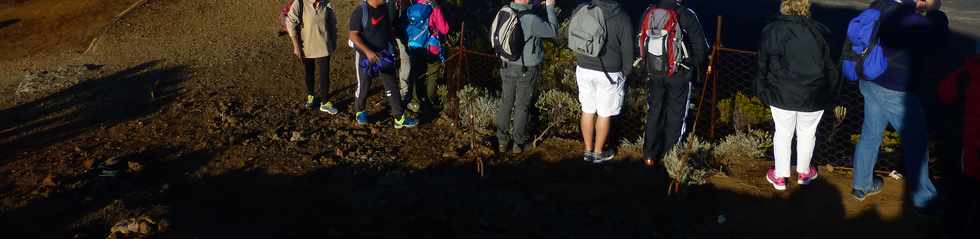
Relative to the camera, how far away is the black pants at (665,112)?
6250 millimetres

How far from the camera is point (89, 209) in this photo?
6152 mm

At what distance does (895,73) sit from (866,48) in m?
0.25

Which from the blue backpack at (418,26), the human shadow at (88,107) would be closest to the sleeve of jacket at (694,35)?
the blue backpack at (418,26)

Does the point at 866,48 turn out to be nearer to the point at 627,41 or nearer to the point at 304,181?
the point at 627,41

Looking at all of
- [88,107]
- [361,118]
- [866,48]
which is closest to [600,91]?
[866,48]

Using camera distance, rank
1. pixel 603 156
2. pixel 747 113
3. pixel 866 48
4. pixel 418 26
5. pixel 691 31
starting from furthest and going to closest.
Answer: pixel 747 113
pixel 418 26
pixel 603 156
pixel 691 31
pixel 866 48

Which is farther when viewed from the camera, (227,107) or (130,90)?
(130,90)

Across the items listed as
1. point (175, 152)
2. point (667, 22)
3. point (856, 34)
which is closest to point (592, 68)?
point (667, 22)

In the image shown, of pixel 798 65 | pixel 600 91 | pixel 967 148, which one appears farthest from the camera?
pixel 600 91

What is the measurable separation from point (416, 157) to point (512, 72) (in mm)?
1287

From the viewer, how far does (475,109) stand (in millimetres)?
8016

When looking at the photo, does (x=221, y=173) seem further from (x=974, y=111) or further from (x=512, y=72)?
(x=974, y=111)

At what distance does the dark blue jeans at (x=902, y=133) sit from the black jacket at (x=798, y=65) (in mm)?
295

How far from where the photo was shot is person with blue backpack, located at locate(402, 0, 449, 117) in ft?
24.9
